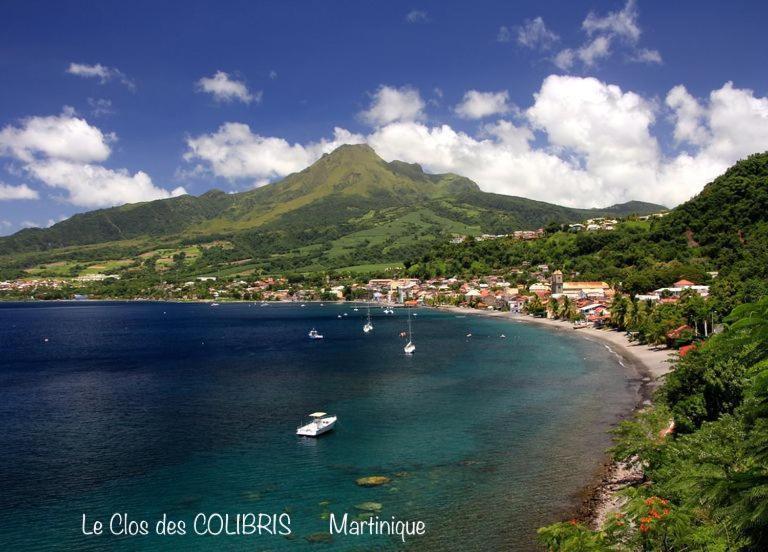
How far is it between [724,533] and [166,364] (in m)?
71.9

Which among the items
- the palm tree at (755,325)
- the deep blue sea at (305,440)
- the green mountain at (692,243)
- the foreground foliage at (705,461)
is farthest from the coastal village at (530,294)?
the palm tree at (755,325)

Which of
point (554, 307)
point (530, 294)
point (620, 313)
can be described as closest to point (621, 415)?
point (620, 313)

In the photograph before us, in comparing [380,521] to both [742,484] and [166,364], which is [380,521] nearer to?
[742,484]

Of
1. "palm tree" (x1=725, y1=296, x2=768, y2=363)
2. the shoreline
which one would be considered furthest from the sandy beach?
"palm tree" (x1=725, y1=296, x2=768, y2=363)

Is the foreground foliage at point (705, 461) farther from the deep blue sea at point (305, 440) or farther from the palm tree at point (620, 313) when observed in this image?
the palm tree at point (620, 313)

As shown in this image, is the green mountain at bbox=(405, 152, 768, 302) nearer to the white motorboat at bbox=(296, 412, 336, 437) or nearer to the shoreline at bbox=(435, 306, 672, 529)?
the shoreline at bbox=(435, 306, 672, 529)

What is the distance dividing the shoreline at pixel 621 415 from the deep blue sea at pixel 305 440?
0.88 metres

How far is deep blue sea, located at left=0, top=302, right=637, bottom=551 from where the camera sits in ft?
78.2

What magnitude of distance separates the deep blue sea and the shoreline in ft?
2.88

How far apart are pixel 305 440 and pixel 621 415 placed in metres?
23.0

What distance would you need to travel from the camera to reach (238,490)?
89.0 feet

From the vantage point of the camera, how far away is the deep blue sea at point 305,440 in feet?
Answer: 78.2

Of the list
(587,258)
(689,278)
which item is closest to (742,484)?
(689,278)

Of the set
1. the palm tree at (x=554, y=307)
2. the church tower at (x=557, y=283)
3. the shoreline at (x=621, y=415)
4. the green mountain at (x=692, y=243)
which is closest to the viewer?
the shoreline at (x=621, y=415)
